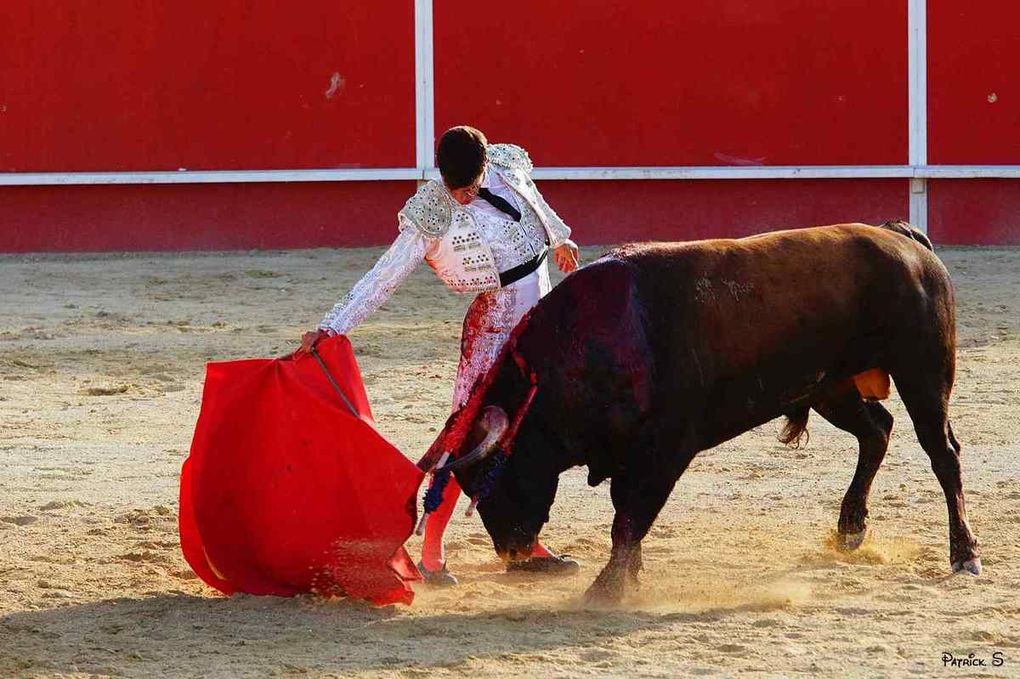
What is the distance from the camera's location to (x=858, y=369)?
449 centimetres

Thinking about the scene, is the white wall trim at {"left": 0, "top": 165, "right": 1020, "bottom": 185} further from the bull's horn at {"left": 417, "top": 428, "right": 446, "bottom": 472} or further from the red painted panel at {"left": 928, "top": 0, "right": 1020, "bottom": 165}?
the bull's horn at {"left": 417, "top": 428, "right": 446, "bottom": 472}

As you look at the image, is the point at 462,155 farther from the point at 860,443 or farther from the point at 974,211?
the point at 974,211

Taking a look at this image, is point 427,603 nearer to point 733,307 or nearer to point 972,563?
point 733,307

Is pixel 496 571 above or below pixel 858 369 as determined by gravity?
below

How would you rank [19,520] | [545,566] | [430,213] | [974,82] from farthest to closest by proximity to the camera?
[974,82], [19,520], [545,566], [430,213]

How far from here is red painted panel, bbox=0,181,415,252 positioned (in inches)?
419

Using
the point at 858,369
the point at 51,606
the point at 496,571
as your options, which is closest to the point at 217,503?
the point at 51,606

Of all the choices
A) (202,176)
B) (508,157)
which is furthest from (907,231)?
(202,176)

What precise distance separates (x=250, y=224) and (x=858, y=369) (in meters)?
6.81

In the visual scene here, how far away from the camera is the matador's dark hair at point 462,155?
4.14m

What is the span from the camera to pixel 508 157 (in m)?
4.45

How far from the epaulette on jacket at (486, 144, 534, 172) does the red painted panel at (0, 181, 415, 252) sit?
6.18 metres

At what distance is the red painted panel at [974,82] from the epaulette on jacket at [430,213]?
7.17 meters

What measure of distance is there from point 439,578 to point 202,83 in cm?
684
